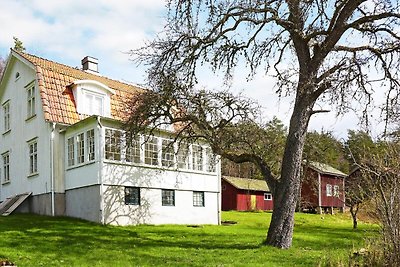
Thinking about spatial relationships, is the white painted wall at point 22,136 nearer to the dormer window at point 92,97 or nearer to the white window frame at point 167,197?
the dormer window at point 92,97

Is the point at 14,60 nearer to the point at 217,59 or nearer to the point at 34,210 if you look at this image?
the point at 34,210

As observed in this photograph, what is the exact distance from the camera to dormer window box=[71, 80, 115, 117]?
879 inches

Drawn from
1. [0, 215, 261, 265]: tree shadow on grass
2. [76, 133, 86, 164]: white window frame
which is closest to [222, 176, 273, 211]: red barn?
[0, 215, 261, 265]: tree shadow on grass

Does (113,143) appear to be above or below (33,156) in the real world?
above

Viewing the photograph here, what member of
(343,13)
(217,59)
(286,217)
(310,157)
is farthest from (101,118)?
(310,157)

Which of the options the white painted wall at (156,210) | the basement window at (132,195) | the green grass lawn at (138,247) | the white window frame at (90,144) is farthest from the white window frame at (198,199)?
the white window frame at (90,144)

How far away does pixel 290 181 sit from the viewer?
15.1 meters

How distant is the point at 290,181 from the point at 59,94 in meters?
12.0

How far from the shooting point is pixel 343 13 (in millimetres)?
A: 14336

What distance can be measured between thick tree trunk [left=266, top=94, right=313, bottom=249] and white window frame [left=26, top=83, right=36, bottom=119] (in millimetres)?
13314

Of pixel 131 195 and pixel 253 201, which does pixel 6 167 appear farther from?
pixel 253 201

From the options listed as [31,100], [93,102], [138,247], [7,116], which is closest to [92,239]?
[138,247]

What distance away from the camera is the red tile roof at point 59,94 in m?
21.3

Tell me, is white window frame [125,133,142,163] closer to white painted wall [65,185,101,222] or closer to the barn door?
white painted wall [65,185,101,222]
